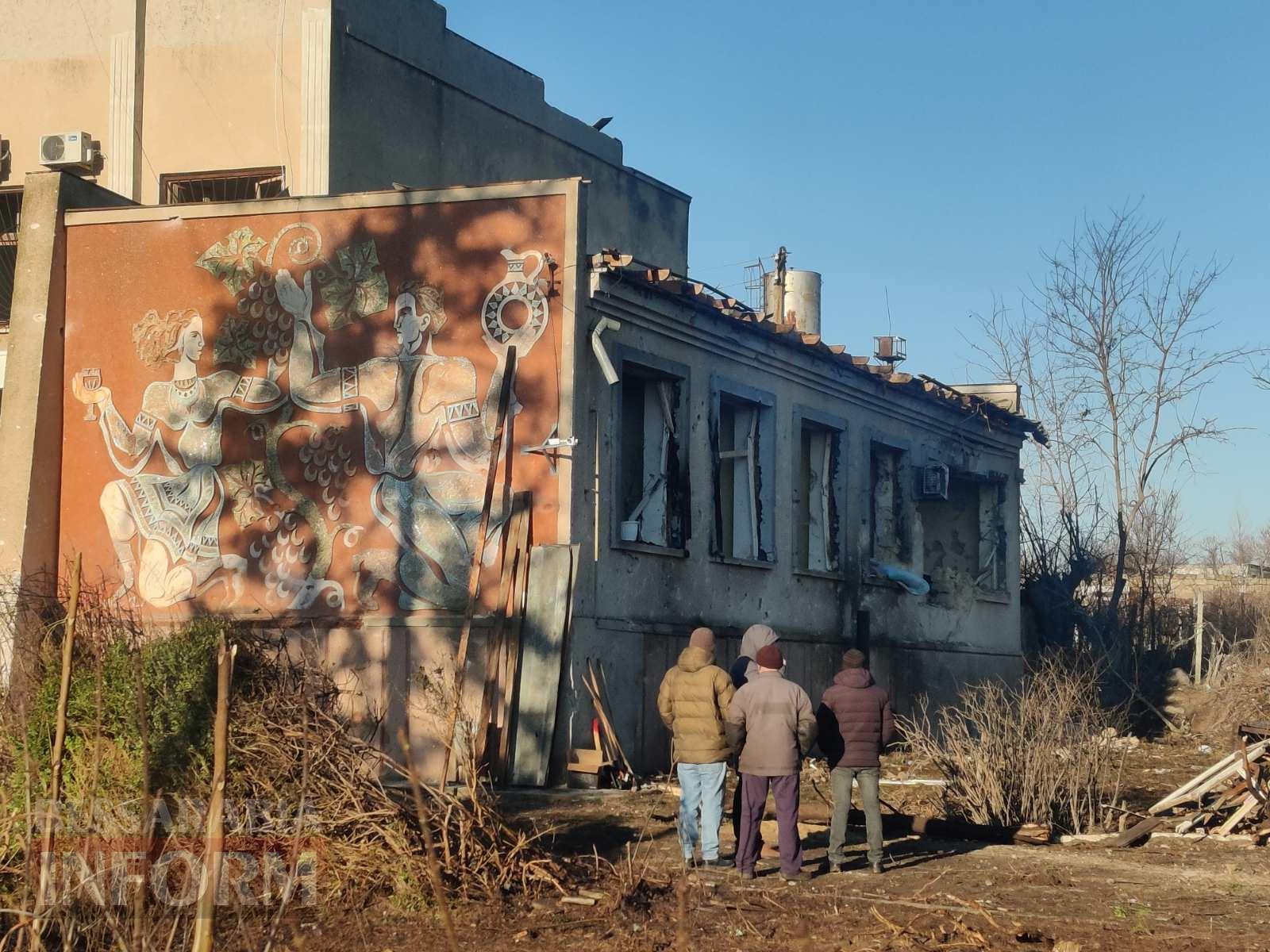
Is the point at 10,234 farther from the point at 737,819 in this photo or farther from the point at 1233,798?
the point at 1233,798

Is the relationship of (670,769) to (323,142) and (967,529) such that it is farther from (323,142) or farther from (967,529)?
(967,529)

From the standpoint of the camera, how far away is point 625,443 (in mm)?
16766

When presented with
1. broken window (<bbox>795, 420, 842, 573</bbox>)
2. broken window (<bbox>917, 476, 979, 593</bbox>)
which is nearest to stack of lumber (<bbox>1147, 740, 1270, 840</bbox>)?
broken window (<bbox>795, 420, 842, 573</bbox>)

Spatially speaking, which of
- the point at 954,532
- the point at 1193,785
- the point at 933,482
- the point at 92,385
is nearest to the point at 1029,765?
the point at 1193,785

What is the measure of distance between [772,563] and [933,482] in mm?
4753

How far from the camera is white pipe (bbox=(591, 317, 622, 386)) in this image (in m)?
15.3

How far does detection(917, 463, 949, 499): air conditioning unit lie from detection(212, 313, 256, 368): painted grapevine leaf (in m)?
10.7

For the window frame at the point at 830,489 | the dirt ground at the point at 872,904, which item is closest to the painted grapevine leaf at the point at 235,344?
the dirt ground at the point at 872,904

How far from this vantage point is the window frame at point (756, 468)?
58.1 ft

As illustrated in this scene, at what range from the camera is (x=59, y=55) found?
21.2 meters

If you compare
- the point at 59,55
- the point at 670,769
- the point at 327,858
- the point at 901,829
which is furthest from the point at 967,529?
the point at 327,858

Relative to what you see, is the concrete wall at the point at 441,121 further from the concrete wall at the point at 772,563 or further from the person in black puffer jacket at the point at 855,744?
the person in black puffer jacket at the point at 855,744

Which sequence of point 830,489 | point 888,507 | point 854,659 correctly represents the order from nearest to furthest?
point 854,659
point 830,489
point 888,507

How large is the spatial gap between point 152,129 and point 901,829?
14.3 metres
